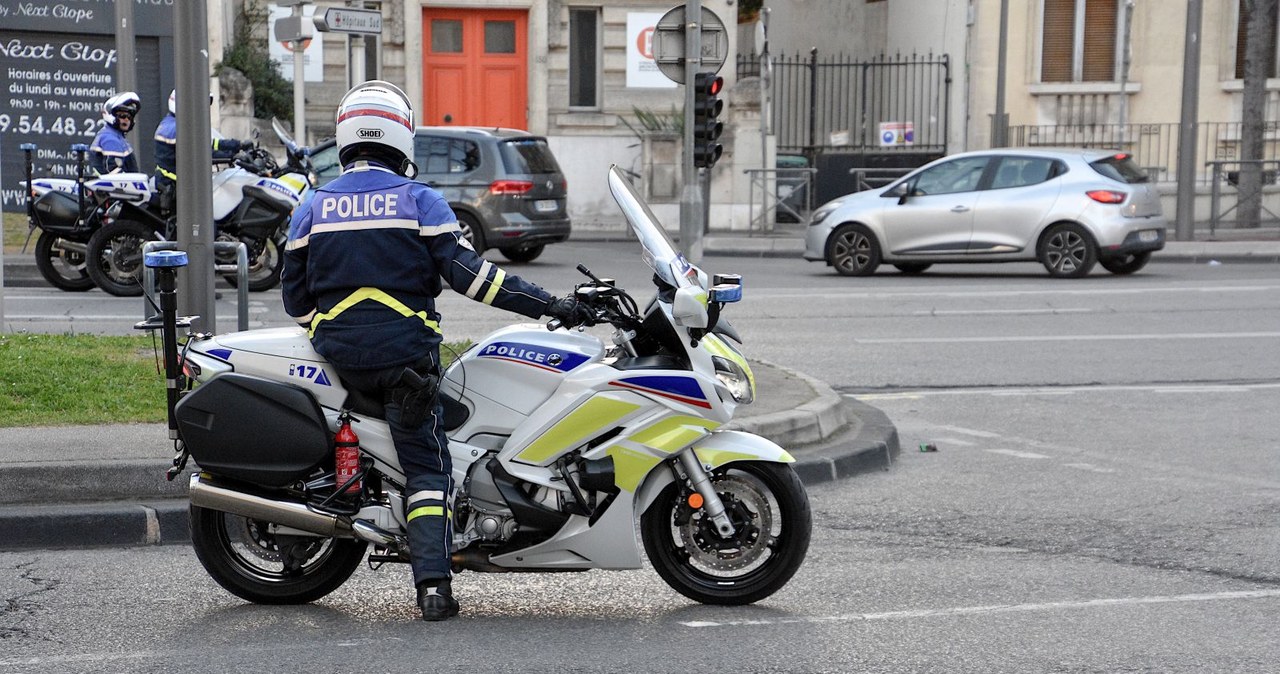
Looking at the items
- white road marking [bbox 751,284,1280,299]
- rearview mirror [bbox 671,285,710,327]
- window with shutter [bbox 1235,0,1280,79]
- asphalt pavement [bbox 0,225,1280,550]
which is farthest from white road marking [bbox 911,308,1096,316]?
window with shutter [bbox 1235,0,1280,79]

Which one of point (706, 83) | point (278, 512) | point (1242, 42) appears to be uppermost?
point (1242, 42)

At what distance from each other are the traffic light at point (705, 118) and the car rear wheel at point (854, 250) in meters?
6.41

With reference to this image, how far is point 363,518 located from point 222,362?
73 centimetres

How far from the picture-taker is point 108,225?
1479 centimetres

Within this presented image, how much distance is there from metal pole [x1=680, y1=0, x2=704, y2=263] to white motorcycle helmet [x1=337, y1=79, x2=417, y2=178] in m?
7.10

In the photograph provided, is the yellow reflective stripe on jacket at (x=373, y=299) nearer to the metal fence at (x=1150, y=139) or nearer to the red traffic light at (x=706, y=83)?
the red traffic light at (x=706, y=83)

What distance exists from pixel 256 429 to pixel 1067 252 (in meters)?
14.5

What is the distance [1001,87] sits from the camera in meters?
27.6

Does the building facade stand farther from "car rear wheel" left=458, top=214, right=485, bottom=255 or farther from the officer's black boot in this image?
the officer's black boot

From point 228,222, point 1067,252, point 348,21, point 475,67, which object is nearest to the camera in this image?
point 228,222

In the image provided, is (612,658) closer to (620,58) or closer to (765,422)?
(765,422)

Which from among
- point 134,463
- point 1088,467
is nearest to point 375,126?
point 134,463

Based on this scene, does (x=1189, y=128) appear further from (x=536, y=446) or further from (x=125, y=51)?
(x=536, y=446)

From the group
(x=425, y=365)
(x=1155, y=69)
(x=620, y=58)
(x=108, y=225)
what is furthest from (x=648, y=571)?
(x=1155, y=69)
